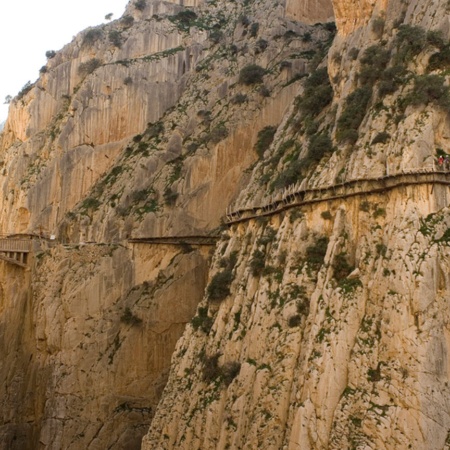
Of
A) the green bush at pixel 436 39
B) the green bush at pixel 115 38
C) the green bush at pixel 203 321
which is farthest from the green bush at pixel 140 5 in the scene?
the green bush at pixel 436 39

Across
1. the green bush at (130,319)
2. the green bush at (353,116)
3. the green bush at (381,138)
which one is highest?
the green bush at (353,116)

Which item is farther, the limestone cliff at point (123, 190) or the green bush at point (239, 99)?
the green bush at point (239, 99)

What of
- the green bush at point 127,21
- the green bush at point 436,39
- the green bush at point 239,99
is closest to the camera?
the green bush at point 436,39

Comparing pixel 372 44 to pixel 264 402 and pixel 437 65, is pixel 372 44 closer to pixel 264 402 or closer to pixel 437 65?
pixel 437 65

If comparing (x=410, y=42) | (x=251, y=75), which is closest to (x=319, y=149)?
(x=410, y=42)

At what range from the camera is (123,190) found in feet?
167

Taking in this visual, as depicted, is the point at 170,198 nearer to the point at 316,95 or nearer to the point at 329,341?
the point at 316,95

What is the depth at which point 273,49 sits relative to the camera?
5509 centimetres

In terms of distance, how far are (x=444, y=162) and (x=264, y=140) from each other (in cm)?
1962

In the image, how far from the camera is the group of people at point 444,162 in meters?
30.4

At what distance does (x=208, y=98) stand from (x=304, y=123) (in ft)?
45.3

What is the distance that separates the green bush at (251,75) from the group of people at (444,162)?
23958mm

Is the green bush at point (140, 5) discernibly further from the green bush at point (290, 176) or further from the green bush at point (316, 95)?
the green bush at point (290, 176)

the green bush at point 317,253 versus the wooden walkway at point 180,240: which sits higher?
the wooden walkway at point 180,240
